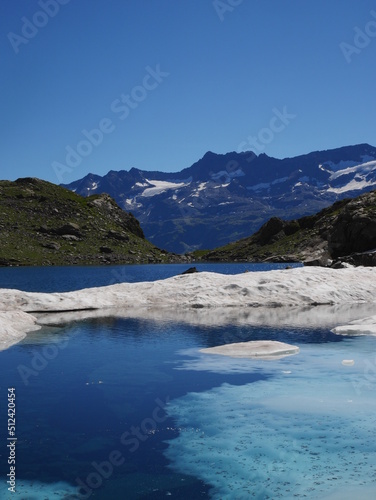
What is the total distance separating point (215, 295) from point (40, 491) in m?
44.0

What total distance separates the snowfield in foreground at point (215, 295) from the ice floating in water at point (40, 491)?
34.9 metres

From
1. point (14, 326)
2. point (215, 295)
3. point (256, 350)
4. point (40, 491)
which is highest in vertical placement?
point (215, 295)

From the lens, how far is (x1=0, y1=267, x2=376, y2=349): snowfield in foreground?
171ft

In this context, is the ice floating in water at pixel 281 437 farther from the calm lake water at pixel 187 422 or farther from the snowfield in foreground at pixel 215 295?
the snowfield in foreground at pixel 215 295

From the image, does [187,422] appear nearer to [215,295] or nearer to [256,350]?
[256,350]

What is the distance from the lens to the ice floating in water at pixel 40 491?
14.6 meters

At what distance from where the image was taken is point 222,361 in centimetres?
3159

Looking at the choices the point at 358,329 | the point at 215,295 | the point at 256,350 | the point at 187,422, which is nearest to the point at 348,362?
the point at 256,350

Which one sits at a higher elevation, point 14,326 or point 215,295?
point 215,295

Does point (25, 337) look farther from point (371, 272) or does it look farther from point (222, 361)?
point (371, 272)

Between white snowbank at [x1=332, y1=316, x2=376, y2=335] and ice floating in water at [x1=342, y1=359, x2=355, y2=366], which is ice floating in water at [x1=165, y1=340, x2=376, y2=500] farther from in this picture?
white snowbank at [x1=332, y1=316, x2=376, y2=335]

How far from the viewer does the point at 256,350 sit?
33344 millimetres

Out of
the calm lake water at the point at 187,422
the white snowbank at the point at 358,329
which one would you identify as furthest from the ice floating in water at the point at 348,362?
the white snowbank at the point at 358,329

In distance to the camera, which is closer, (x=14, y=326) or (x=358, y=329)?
(x=14, y=326)
